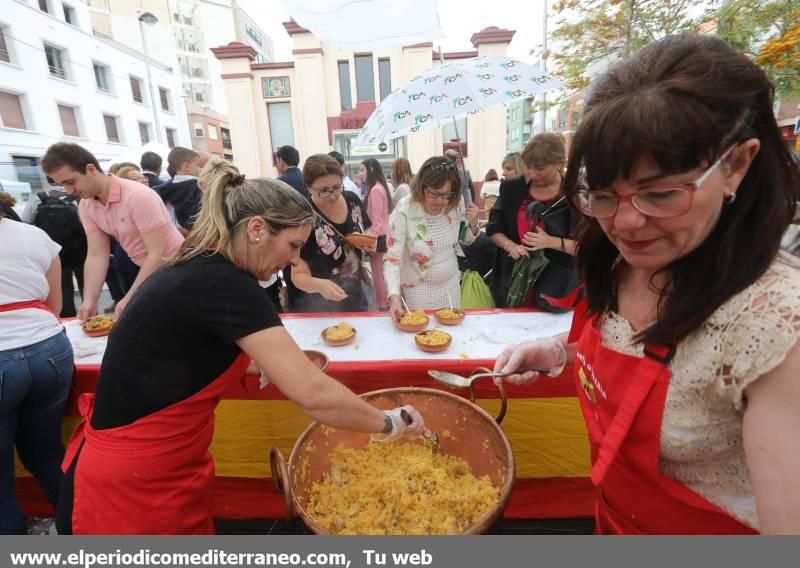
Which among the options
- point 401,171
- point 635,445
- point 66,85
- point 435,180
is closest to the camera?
point 635,445

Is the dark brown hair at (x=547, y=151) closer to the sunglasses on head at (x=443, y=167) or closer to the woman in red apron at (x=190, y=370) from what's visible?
the sunglasses on head at (x=443, y=167)

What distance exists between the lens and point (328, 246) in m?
2.61

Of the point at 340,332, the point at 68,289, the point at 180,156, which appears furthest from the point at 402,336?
the point at 68,289

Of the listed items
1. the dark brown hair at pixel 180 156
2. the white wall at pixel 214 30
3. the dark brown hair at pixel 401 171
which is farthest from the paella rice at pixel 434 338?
the white wall at pixel 214 30

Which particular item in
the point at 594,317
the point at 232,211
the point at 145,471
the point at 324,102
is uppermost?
the point at 324,102

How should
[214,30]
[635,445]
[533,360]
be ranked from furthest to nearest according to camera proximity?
1. [214,30]
2. [533,360]
3. [635,445]

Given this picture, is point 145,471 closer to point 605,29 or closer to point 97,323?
point 97,323

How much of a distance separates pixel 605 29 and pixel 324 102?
9927 millimetres

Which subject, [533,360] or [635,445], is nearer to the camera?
[635,445]

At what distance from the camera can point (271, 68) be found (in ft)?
46.9

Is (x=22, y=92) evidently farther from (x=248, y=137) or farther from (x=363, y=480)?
(x=363, y=480)

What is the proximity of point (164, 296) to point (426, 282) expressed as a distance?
1.65 meters

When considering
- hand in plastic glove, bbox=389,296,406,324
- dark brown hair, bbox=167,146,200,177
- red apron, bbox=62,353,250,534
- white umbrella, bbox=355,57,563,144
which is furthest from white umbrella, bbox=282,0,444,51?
dark brown hair, bbox=167,146,200,177

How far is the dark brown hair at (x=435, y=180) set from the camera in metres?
2.31
